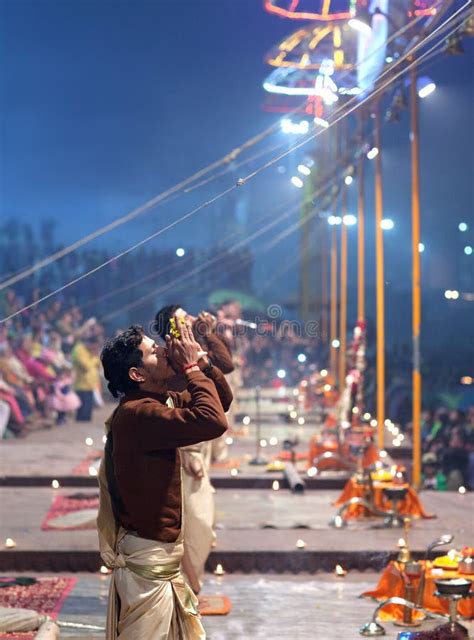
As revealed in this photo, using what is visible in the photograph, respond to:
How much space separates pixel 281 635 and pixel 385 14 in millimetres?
A: 7175

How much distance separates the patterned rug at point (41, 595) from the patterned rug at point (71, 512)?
5.52 ft

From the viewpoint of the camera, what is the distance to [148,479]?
506cm

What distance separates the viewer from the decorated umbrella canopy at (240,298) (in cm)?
1938

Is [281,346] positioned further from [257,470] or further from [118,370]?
[118,370]

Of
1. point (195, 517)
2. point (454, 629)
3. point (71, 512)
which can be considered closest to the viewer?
point (454, 629)

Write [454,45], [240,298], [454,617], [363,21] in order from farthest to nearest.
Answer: [240,298]
[363,21]
[454,45]
[454,617]

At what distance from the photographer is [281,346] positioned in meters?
23.6

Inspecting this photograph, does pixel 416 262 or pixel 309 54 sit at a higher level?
pixel 309 54

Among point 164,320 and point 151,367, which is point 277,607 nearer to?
point 164,320

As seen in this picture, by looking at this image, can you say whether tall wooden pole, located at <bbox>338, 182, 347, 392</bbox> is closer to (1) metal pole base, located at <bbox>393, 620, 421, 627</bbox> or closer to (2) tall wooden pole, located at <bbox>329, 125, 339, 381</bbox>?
(2) tall wooden pole, located at <bbox>329, 125, 339, 381</bbox>

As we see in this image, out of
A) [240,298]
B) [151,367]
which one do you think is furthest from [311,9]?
[151,367]

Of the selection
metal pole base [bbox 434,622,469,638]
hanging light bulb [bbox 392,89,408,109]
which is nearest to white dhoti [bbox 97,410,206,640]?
metal pole base [bbox 434,622,469,638]

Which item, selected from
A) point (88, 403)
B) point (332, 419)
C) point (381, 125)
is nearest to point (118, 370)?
point (381, 125)

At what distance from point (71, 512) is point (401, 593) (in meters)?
4.56
